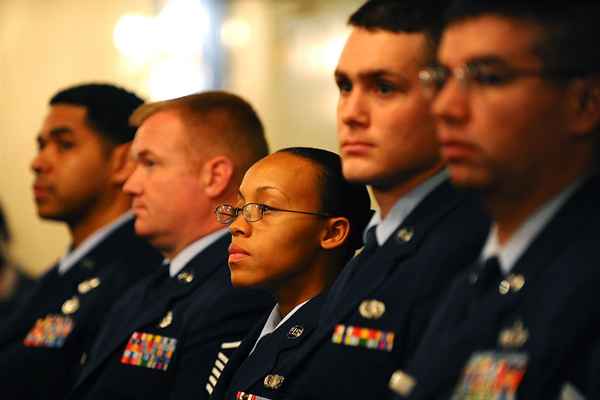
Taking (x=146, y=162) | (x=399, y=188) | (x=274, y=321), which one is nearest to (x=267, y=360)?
(x=274, y=321)

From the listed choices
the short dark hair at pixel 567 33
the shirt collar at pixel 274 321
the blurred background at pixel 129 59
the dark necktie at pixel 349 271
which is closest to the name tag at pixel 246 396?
the shirt collar at pixel 274 321

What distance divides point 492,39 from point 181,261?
60.8 inches

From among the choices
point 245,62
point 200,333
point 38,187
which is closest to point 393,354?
point 200,333

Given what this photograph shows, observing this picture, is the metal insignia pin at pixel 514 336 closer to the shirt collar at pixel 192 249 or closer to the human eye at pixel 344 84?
the human eye at pixel 344 84

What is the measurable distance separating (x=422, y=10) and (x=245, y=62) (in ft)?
13.5

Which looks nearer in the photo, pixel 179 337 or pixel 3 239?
pixel 179 337

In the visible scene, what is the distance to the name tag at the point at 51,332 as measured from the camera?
345 centimetres

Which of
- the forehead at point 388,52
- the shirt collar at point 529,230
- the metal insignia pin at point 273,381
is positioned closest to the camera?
the shirt collar at point 529,230

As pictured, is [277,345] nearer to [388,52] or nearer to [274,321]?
[274,321]

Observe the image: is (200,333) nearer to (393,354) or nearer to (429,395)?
(393,354)

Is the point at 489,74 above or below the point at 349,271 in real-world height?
above

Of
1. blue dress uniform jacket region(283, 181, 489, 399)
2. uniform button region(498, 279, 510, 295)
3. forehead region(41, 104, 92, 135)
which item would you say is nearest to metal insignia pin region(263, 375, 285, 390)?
blue dress uniform jacket region(283, 181, 489, 399)

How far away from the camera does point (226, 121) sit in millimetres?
3227

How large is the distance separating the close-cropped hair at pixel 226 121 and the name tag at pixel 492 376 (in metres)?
1.50
